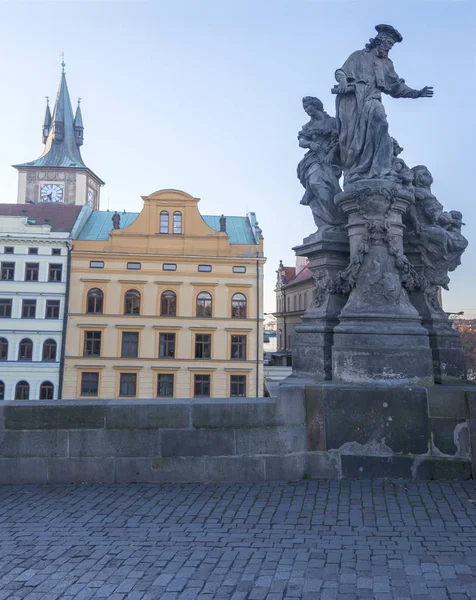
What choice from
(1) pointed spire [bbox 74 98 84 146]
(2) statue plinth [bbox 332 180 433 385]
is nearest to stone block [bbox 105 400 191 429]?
(2) statue plinth [bbox 332 180 433 385]

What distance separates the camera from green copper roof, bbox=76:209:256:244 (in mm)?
35750

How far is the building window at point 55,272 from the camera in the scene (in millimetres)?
33625

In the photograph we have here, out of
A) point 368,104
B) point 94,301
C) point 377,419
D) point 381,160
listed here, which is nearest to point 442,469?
point 377,419

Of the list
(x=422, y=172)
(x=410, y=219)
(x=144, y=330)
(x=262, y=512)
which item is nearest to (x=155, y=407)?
(x=262, y=512)

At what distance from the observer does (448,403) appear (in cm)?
488

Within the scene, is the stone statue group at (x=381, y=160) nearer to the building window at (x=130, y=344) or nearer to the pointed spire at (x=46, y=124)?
the building window at (x=130, y=344)

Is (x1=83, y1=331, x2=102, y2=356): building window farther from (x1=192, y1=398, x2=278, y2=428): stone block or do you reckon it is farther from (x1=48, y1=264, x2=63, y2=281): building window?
(x1=192, y1=398, x2=278, y2=428): stone block

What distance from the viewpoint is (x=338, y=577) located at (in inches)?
118

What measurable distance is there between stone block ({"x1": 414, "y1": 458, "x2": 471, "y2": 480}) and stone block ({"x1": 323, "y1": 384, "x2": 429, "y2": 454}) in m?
0.13

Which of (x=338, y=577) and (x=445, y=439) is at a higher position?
(x=445, y=439)

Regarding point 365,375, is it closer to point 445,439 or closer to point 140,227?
point 445,439

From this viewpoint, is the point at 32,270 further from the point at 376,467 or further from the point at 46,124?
the point at 46,124

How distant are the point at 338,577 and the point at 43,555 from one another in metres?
2.03

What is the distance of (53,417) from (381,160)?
15.9ft
